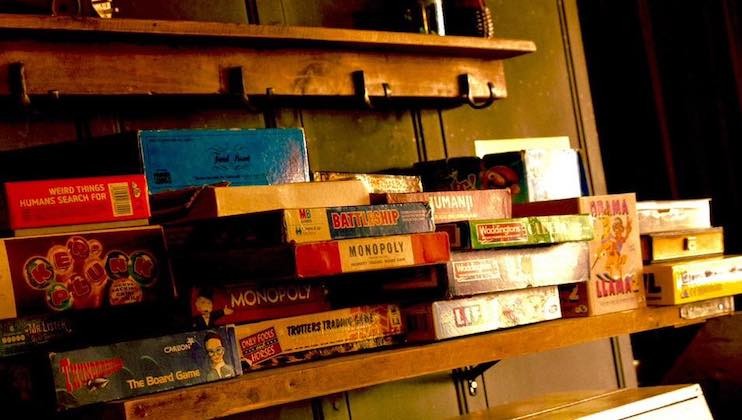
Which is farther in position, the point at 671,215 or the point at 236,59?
the point at 671,215

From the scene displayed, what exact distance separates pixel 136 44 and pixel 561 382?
1.33m

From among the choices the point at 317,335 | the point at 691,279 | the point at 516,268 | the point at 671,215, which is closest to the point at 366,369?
the point at 317,335

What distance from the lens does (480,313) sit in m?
1.88

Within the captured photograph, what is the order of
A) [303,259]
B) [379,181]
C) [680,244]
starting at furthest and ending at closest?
[680,244], [379,181], [303,259]

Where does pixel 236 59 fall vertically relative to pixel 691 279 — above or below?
above

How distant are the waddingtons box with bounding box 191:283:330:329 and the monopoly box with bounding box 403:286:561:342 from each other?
17 centimetres

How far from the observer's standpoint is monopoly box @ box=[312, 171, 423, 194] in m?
1.82

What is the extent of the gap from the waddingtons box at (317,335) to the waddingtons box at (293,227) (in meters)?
0.14

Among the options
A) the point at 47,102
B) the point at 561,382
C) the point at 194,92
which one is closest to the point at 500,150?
the point at 561,382

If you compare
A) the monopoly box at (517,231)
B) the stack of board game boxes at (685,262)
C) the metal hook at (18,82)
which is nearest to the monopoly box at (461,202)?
the monopoly box at (517,231)

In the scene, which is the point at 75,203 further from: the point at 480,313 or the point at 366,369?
the point at 480,313

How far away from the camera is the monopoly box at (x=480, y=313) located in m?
1.80

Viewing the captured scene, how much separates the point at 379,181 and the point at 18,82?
24.0 inches

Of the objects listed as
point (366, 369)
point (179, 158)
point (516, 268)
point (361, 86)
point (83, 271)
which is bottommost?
point (366, 369)
